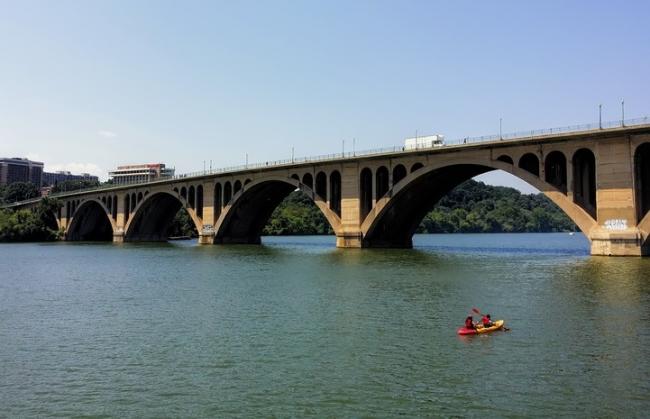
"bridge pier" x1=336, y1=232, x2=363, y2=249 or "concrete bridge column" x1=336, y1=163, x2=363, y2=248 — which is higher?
"concrete bridge column" x1=336, y1=163, x2=363, y2=248

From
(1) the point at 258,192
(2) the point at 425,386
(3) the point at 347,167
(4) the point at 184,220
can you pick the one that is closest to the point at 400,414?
(2) the point at 425,386

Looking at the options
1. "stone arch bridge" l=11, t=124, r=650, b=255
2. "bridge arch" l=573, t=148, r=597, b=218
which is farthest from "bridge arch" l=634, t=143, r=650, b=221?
"bridge arch" l=573, t=148, r=597, b=218

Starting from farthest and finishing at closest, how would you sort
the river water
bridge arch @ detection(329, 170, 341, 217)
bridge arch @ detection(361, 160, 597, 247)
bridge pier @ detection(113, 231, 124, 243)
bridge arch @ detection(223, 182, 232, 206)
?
bridge pier @ detection(113, 231, 124, 243), bridge arch @ detection(223, 182, 232, 206), bridge arch @ detection(329, 170, 341, 217), bridge arch @ detection(361, 160, 597, 247), the river water

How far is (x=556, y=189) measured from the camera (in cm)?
5712

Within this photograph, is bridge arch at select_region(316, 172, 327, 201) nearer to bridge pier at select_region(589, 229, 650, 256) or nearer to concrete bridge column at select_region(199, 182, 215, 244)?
concrete bridge column at select_region(199, 182, 215, 244)

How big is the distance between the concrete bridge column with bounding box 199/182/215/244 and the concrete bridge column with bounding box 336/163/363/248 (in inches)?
1328

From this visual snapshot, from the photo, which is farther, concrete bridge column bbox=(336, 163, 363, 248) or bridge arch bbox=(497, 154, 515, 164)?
concrete bridge column bbox=(336, 163, 363, 248)

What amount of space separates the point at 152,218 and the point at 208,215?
29.9m

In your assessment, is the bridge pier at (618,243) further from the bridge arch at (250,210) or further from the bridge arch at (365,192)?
the bridge arch at (250,210)

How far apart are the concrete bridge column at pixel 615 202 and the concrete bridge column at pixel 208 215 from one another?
6803 cm

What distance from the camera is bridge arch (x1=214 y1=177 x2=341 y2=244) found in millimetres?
97469

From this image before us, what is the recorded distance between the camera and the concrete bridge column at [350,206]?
77.2 meters

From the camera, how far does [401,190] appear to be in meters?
72.0

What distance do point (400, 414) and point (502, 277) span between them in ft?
98.4
